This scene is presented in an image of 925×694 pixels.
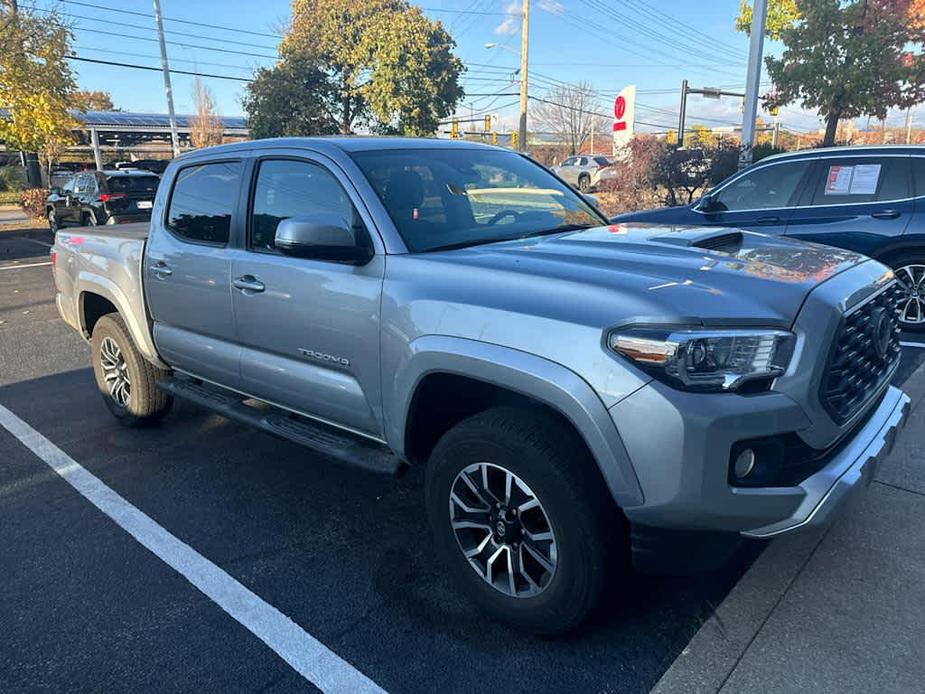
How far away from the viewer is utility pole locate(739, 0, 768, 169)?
1231cm

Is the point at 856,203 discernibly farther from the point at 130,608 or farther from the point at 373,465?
the point at 130,608

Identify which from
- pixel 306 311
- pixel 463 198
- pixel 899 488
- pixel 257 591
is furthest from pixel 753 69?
pixel 257 591

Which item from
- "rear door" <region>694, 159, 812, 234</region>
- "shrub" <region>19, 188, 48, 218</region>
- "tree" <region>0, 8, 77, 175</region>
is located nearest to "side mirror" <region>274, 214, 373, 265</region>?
"rear door" <region>694, 159, 812, 234</region>

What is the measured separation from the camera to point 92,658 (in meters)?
2.62

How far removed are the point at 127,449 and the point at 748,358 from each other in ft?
13.2

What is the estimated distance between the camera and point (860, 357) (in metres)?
2.61

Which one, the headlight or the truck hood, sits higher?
the truck hood

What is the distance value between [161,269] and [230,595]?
2.17 metres

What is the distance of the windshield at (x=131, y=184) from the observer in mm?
15445

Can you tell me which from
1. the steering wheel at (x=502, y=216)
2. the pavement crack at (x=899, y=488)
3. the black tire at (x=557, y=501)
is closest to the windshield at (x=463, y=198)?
the steering wheel at (x=502, y=216)

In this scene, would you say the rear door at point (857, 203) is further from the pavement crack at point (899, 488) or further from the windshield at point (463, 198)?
the windshield at point (463, 198)

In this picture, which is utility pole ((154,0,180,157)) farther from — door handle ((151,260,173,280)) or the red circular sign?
door handle ((151,260,173,280))

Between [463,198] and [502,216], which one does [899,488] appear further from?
[463,198]

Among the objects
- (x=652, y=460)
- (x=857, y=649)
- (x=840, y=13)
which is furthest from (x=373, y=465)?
(x=840, y=13)
